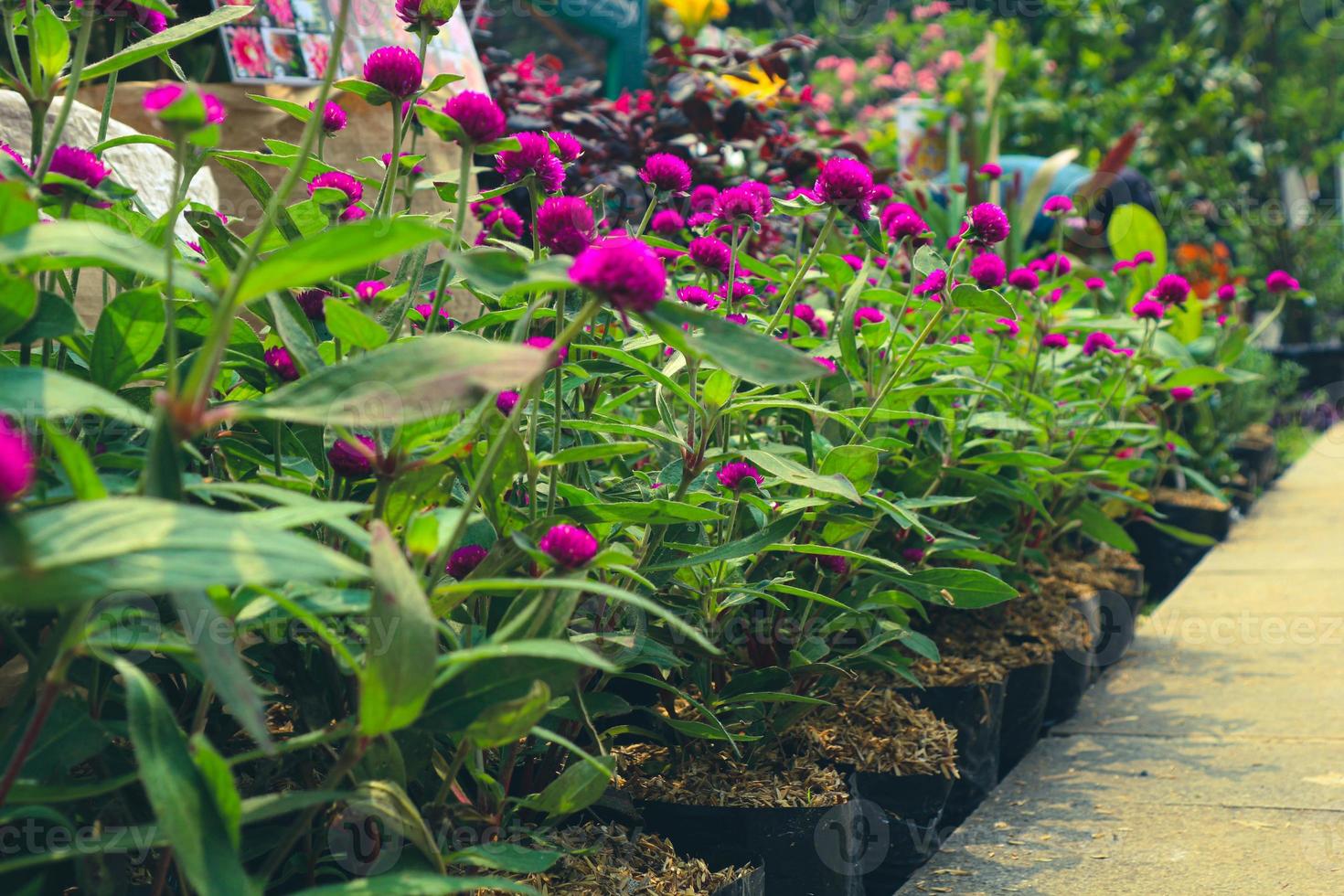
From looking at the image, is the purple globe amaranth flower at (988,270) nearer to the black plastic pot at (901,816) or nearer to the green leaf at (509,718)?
the black plastic pot at (901,816)

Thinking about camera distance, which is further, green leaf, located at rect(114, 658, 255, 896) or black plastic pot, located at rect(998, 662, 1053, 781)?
black plastic pot, located at rect(998, 662, 1053, 781)

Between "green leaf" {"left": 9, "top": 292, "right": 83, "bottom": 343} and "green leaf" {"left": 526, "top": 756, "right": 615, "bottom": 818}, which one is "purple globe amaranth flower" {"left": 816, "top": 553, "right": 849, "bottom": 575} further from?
"green leaf" {"left": 9, "top": 292, "right": 83, "bottom": 343}

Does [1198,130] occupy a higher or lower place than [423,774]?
higher

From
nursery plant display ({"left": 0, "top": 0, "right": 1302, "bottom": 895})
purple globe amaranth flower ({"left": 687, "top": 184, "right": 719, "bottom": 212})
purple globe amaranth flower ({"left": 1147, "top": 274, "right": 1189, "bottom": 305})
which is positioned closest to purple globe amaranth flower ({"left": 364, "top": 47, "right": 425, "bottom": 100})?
nursery plant display ({"left": 0, "top": 0, "right": 1302, "bottom": 895})

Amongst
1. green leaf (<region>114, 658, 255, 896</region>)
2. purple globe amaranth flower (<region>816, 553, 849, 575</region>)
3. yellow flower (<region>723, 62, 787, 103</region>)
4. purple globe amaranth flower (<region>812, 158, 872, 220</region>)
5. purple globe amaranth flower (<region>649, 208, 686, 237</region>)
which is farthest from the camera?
yellow flower (<region>723, 62, 787, 103</region>)

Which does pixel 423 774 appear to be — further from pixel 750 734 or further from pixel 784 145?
pixel 784 145

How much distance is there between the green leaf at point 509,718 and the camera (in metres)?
0.97

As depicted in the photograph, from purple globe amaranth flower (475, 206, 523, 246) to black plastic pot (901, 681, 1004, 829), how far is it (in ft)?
3.38

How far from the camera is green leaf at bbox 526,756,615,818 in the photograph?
1212 mm

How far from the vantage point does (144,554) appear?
2.40 feet

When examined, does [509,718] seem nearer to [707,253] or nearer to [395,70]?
[395,70]

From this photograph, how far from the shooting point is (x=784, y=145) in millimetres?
3771

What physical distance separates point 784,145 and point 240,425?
2.60 m

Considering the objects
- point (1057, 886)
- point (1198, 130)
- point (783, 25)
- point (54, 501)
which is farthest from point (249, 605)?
point (783, 25)
